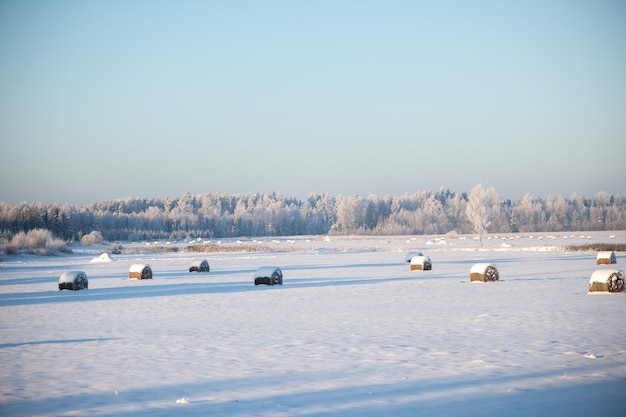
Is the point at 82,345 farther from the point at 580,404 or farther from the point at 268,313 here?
the point at 580,404

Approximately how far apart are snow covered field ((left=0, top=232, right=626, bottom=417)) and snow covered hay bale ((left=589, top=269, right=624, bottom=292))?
20.8 inches

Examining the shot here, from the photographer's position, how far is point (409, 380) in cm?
1084

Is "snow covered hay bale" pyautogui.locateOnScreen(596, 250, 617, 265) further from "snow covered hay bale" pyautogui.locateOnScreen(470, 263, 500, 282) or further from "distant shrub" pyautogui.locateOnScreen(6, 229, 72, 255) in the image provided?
"distant shrub" pyautogui.locateOnScreen(6, 229, 72, 255)

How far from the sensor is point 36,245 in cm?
7506

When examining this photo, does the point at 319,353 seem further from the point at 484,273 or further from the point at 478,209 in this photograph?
the point at 478,209

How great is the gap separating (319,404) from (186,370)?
3.46 m

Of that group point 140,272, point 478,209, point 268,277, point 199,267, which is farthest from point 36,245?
point 478,209

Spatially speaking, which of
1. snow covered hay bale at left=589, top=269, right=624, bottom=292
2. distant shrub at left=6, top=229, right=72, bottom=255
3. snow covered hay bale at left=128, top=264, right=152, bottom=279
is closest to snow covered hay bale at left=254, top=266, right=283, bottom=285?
snow covered hay bale at left=128, top=264, right=152, bottom=279

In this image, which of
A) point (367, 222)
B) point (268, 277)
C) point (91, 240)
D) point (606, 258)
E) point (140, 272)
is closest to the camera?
point (268, 277)

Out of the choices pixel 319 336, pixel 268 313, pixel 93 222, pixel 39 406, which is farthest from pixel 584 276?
pixel 93 222

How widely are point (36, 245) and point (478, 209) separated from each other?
59736 mm

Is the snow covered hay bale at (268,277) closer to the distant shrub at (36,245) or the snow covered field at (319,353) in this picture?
the snow covered field at (319,353)

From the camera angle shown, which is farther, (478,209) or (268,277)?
(478,209)

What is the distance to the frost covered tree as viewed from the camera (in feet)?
302
